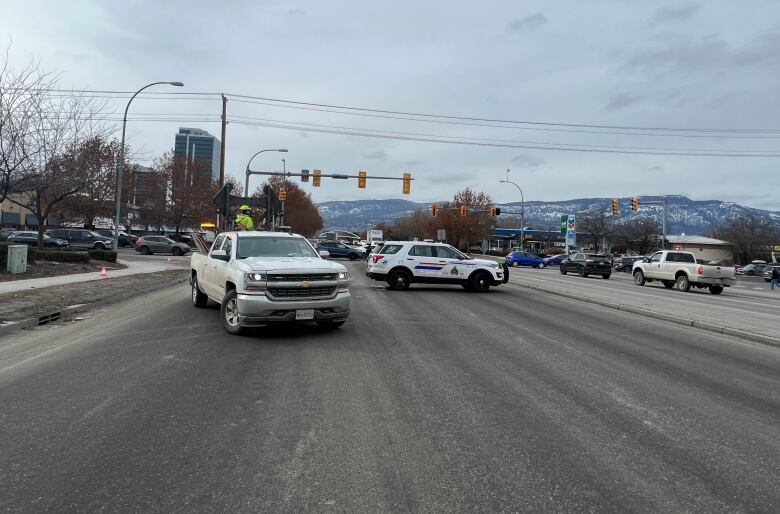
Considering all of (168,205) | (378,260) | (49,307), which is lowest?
(49,307)

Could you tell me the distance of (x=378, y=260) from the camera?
19453 millimetres

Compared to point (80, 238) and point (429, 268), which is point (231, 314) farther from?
point (80, 238)

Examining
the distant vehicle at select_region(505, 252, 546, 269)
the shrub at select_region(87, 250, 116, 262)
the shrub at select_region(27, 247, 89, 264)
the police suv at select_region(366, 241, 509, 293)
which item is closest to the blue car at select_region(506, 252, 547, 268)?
the distant vehicle at select_region(505, 252, 546, 269)

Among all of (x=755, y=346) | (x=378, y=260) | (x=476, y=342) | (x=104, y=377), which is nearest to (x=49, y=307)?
(x=104, y=377)

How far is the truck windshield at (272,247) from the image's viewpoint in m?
9.81

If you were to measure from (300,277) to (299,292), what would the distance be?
24cm

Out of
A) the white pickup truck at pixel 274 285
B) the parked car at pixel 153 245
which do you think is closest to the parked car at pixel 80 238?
the parked car at pixel 153 245

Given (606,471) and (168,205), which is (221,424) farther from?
(168,205)

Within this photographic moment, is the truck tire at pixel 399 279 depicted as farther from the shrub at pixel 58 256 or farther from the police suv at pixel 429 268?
the shrub at pixel 58 256

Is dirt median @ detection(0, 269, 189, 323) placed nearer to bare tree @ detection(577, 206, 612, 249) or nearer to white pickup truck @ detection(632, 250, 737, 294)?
white pickup truck @ detection(632, 250, 737, 294)

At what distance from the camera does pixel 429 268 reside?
19.4 metres

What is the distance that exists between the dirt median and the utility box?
259 centimetres

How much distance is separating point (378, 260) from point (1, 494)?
53.4ft

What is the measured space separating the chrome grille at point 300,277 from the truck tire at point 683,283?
21843mm
